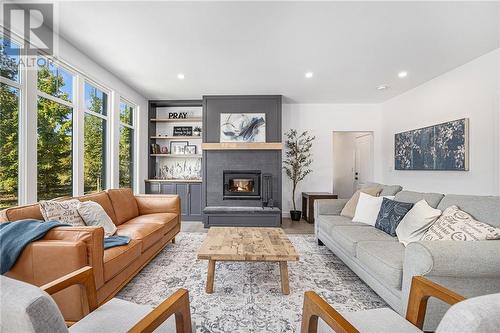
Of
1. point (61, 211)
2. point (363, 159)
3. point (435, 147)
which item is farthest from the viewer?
point (363, 159)

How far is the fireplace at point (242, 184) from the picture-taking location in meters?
4.78

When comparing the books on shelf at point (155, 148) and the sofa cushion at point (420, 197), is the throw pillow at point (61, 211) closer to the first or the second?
the books on shelf at point (155, 148)

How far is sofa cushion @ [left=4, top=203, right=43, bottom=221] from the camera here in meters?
1.73

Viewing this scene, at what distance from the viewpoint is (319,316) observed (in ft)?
3.33

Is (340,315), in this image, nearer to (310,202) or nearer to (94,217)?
(94,217)

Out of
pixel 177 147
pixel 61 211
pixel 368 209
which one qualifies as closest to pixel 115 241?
pixel 61 211

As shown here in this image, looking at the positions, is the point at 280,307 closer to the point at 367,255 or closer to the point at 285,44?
the point at 367,255

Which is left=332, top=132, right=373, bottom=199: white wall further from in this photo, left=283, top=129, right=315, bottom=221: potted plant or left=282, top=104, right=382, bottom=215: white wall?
left=283, top=129, right=315, bottom=221: potted plant

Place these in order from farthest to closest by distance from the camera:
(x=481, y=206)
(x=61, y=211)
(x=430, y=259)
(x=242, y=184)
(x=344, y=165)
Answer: (x=344, y=165) → (x=242, y=184) → (x=61, y=211) → (x=481, y=206) → (x=430, y=259)

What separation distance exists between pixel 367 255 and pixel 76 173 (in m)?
3.59

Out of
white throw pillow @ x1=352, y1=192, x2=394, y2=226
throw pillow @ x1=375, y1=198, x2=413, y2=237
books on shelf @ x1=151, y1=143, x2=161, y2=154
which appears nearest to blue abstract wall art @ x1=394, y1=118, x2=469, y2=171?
white throw pillow @ x1=352, y1=192, x2=394, y2=226

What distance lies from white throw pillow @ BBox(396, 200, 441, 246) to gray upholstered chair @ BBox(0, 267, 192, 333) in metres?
2.03

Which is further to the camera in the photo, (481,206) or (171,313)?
(481,206)

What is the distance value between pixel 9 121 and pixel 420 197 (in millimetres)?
4264
